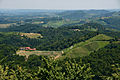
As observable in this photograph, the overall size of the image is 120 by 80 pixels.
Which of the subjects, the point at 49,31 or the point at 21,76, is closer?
the point at 21,76

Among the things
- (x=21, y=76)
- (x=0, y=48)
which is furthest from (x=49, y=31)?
(x=21, y=76)

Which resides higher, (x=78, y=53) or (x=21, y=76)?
(x=21, y=76)

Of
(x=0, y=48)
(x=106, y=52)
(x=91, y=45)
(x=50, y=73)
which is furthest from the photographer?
(x=0, y=48)

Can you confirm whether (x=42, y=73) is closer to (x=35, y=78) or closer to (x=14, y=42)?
(x=35, y=78)

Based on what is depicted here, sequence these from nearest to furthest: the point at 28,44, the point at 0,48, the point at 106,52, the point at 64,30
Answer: the point at 106,52 → the point at 0,48 → the point at 28,44 → the point at 64,30

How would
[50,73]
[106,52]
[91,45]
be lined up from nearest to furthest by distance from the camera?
[50,73], [106,52], [91,45]

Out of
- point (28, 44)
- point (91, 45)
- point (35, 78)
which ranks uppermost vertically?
point (35, 78)

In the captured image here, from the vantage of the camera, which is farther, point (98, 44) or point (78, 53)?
point (98, 44)

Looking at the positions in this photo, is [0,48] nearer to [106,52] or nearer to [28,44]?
[28,44]

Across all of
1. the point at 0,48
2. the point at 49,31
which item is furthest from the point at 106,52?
the point at 49,31
